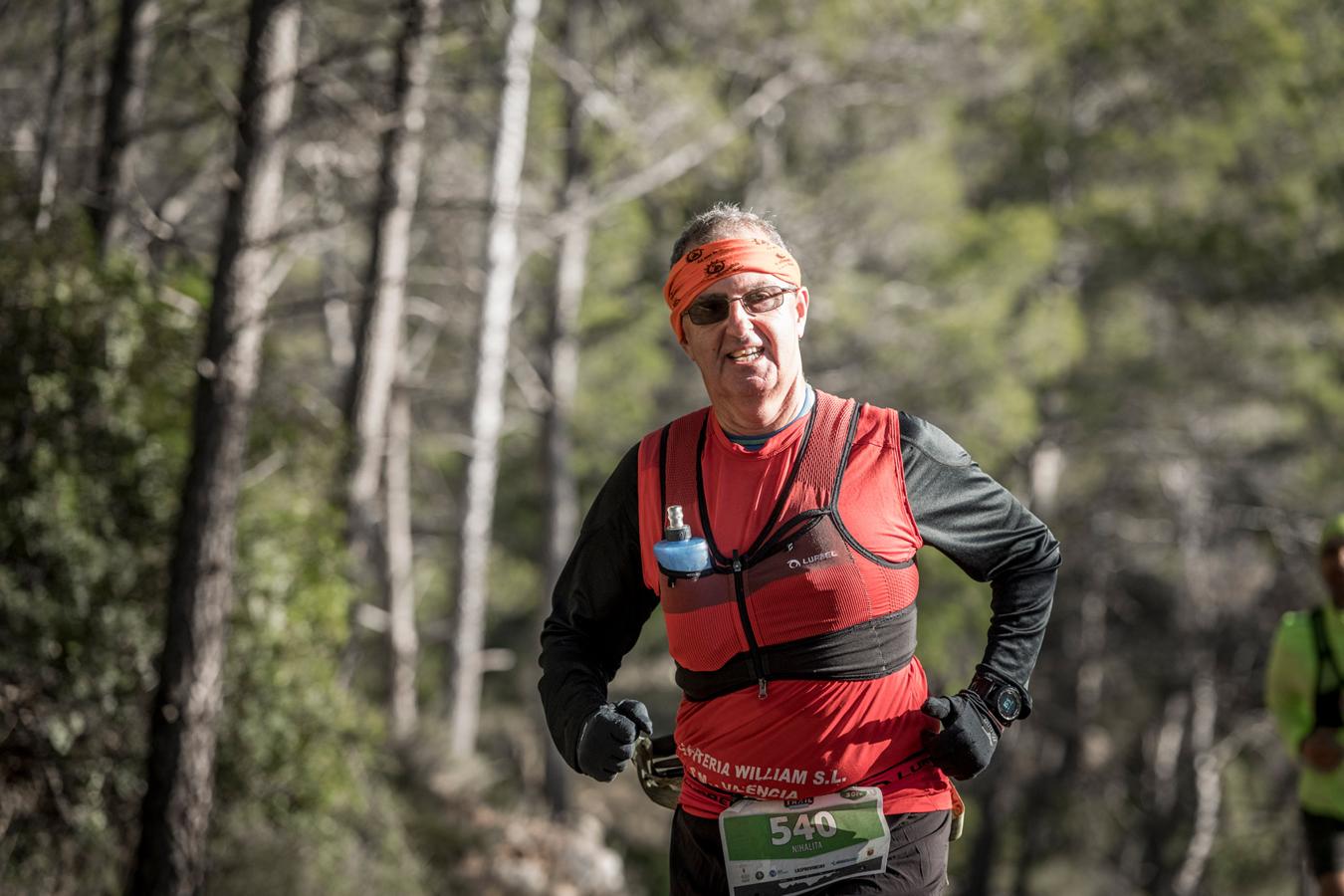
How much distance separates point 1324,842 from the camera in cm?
554

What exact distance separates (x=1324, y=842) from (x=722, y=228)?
4021 mm

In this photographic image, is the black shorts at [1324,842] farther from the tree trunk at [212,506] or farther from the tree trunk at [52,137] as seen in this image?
the tree trunk at [52,137]

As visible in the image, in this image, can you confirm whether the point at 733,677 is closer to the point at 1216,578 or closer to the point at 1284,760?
the point at 1216,578

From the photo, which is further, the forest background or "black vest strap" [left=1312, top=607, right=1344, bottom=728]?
the forest background

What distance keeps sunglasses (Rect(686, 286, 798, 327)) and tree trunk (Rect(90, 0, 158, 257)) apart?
257 inches

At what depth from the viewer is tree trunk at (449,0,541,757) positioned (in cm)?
1323

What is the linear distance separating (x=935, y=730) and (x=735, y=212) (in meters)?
1.10

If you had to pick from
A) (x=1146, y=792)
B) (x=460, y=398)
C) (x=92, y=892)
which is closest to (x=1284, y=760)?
(x=1146, y=792)

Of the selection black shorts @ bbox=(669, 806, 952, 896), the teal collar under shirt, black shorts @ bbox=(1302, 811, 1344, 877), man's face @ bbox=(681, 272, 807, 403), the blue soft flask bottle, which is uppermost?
man's face @ bbox=(681, 272, 807, 403)

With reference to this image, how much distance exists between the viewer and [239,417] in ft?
22.2

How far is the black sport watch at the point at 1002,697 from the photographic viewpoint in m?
2.79

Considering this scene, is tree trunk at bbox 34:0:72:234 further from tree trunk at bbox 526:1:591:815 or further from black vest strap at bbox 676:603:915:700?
→ tree trunk at bbox 526:1:591:815

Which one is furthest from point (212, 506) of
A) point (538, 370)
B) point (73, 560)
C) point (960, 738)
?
point (538, 370)

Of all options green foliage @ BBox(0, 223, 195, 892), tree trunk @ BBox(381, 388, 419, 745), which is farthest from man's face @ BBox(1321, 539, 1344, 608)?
tree trunk @ BBox(381, 388, 419, 745)
